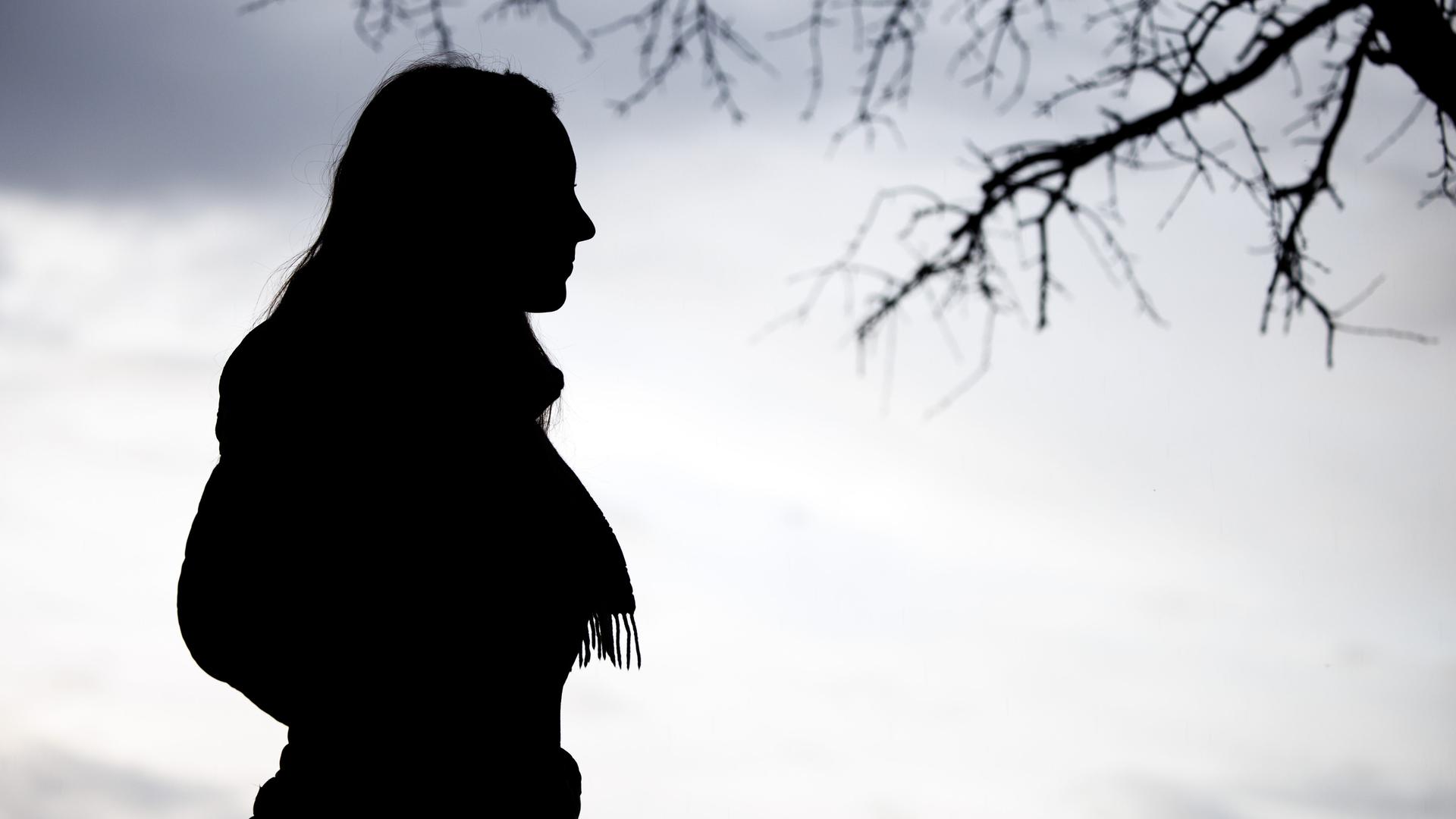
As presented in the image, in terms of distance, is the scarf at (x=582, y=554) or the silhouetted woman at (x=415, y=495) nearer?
the silhouetted woman at (x=415, y=495)

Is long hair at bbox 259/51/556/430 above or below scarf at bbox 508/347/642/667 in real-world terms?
above

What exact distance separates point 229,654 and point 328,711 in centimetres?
17

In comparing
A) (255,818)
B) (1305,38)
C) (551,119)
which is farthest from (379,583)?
(1305,38)

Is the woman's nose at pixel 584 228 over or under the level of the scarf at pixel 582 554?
over

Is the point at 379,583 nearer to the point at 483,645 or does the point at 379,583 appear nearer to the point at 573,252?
the point at 483,645

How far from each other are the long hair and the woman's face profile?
0.15 ft

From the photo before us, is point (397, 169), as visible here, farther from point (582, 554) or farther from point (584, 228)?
point (582, 554)

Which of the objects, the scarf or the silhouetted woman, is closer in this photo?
the silhouetted woman

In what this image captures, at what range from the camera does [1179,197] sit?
2.78m

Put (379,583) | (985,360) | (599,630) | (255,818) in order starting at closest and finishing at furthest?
(255,818) → (379,583) → (599,630) → (985,360)

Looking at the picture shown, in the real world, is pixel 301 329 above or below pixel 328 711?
above

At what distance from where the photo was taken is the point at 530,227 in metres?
2.08

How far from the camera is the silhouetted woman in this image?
66.7 inches

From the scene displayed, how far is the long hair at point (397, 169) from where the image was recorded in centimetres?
200
